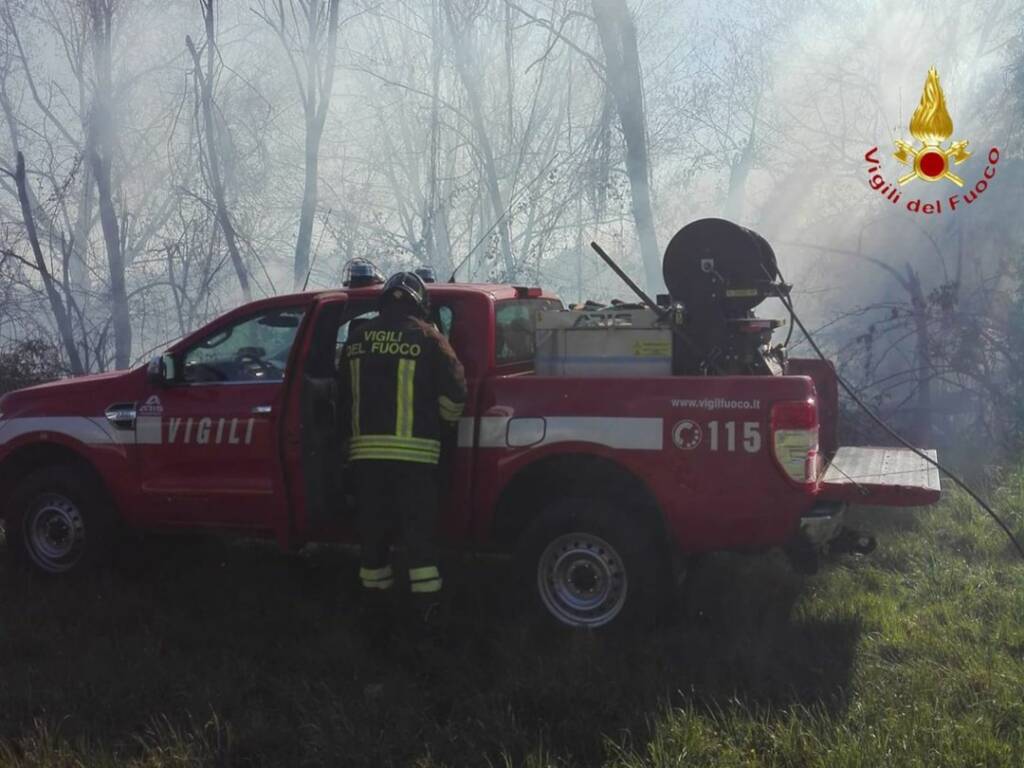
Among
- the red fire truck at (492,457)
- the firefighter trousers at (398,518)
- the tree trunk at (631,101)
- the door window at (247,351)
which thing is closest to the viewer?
the red fire truck at (492,457)

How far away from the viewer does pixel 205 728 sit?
341 centimetres

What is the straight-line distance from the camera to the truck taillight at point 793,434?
398cm

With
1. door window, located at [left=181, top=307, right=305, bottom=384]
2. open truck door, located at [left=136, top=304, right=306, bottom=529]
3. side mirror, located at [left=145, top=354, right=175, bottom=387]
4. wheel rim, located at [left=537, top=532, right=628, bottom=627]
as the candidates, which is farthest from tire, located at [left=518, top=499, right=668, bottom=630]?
side mirror, located at [left=145, top=354, right=175, bottom=387]

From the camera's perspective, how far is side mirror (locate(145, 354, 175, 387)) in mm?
5039

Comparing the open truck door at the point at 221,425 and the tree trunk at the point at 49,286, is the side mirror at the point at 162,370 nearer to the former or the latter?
the open truck door at the point at 221,425

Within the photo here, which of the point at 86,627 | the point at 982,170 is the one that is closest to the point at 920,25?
the point at 982,170

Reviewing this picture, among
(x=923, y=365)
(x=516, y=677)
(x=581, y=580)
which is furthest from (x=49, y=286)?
(x=923, y=365)

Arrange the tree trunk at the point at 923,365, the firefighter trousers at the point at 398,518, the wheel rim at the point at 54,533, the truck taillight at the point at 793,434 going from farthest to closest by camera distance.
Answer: the tree trunk at the point at 923,365 → the wheel rim at the point at 54,533 → the firefighter trousers at the point at 398,518 → the truck taillight at the point at 793,434

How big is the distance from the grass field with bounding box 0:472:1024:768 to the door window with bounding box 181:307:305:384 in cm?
115

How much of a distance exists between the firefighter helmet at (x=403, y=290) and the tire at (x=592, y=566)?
1144 millimetres

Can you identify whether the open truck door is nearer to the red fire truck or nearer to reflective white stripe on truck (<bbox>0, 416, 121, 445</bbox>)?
the red fire truck

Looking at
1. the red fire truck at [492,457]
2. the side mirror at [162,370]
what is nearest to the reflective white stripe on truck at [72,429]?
the red fire truck at [492,457]

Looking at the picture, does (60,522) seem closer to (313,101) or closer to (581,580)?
(581,580)

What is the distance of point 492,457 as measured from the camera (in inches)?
176
